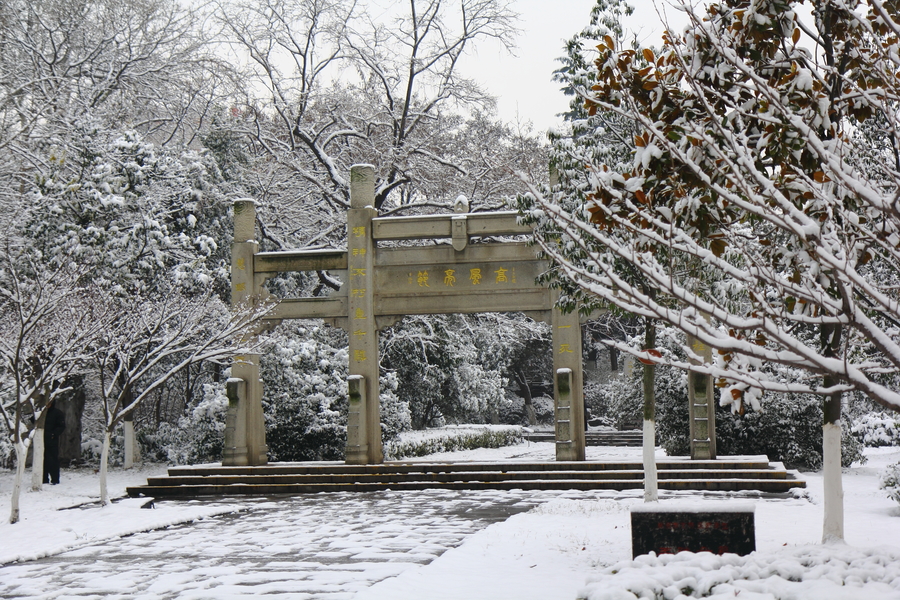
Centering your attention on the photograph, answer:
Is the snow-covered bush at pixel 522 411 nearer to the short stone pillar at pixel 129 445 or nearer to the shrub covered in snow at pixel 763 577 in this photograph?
the short stone pillar at pixel 129 445

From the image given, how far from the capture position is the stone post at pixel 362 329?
17.2 m

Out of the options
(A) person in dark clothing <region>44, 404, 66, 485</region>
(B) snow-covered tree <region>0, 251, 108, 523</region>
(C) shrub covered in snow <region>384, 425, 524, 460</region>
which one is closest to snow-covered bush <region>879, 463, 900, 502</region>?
(C) shrub covered in snow <region>384, 425, 524, 460</region>

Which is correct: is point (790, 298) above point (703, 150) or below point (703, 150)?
below

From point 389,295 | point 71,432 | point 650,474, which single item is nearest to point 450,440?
point 389,295

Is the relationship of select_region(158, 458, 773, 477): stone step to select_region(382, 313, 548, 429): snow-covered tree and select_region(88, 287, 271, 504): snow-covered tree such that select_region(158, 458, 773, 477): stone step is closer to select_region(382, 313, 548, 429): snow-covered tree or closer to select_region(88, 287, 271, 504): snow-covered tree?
select_region(88, 287, 271, 504): snow-covered tree

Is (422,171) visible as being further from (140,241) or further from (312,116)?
(140,241)

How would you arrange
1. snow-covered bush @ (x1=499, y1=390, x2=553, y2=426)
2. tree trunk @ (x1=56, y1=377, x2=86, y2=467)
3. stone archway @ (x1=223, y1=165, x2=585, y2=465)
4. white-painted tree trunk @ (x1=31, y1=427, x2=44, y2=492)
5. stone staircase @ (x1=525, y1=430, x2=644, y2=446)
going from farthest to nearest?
snow-covered bush @ (x1=499, y1=390, x2=553, y2=426) < stone staircase @ (x1=525, y1=430, x2=644, y2=446) < tree trunk @ (x1=56, y1=377, x2=86, y2=467) < stone archway @ (x1=223, y1=165, x2=585, y2=465) < white-painted tree trunk @ (x1=31, y1=427, x2=44, y2=492)

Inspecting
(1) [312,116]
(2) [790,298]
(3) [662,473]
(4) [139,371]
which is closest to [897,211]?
(2) [790,298]

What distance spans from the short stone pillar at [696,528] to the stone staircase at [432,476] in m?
7.40

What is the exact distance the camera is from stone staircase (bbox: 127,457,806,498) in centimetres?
1491

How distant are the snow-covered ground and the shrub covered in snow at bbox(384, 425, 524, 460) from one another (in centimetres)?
577

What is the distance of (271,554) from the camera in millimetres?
9672

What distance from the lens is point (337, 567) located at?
28.6 feet

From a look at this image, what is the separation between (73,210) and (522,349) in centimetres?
2252
